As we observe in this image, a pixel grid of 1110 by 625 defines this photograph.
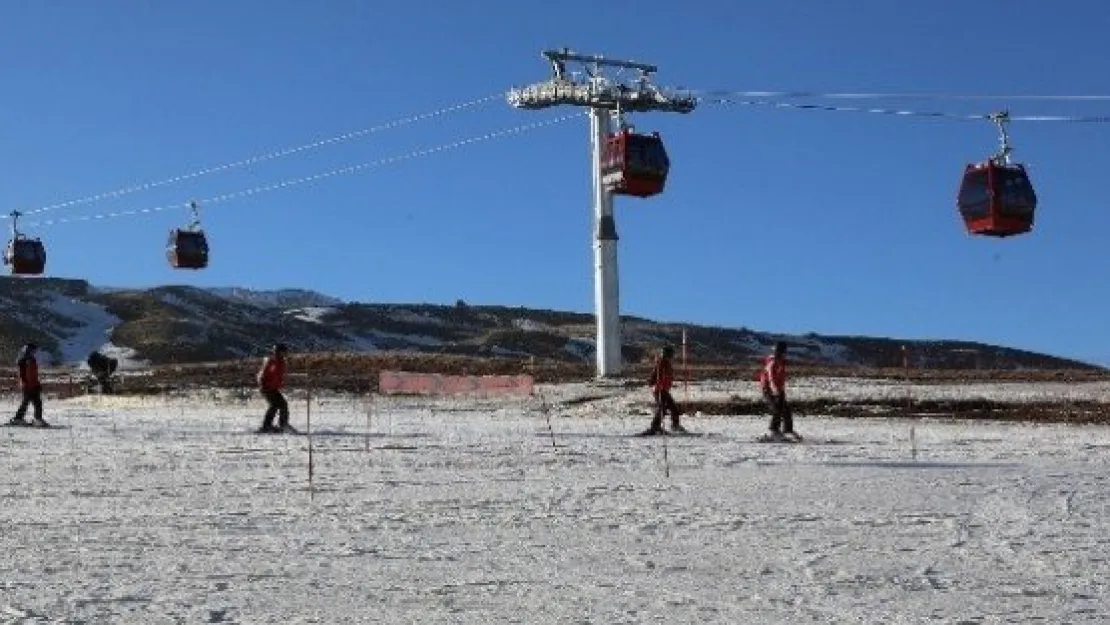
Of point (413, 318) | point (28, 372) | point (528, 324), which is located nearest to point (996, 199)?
point (28, 372)

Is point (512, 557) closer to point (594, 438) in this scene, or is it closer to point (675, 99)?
point (594, 438)

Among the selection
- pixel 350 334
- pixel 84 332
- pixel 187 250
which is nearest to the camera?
pixel 187 250

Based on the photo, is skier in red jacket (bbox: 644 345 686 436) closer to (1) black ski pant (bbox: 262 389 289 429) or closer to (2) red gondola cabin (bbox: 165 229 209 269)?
(1) black ski pant (bbox: 262 389 289 429)

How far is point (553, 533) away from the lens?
34.6ft

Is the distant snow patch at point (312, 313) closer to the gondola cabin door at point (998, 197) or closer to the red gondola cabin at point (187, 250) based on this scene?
the red gondola cabin at point (187, 250)

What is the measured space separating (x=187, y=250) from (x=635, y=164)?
17229mm

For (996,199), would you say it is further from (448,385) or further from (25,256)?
(25,256)

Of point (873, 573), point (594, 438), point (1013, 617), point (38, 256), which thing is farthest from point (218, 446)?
point (38, 256)

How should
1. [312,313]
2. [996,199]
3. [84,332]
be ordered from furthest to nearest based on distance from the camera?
[312,313]
[84,332]
[996,199]

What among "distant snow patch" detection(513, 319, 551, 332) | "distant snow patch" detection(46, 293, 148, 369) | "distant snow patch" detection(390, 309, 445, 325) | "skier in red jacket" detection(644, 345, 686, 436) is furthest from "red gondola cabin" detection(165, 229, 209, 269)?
"distant snow patch" detection(513, 319, 551, 332)

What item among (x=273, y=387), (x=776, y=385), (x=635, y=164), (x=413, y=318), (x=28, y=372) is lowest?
(x=776, y=385)

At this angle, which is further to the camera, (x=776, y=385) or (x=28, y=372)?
(x=28, y=372)

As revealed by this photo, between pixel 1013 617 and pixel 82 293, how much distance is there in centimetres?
13421

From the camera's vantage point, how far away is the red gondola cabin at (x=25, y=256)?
46.7 meters
